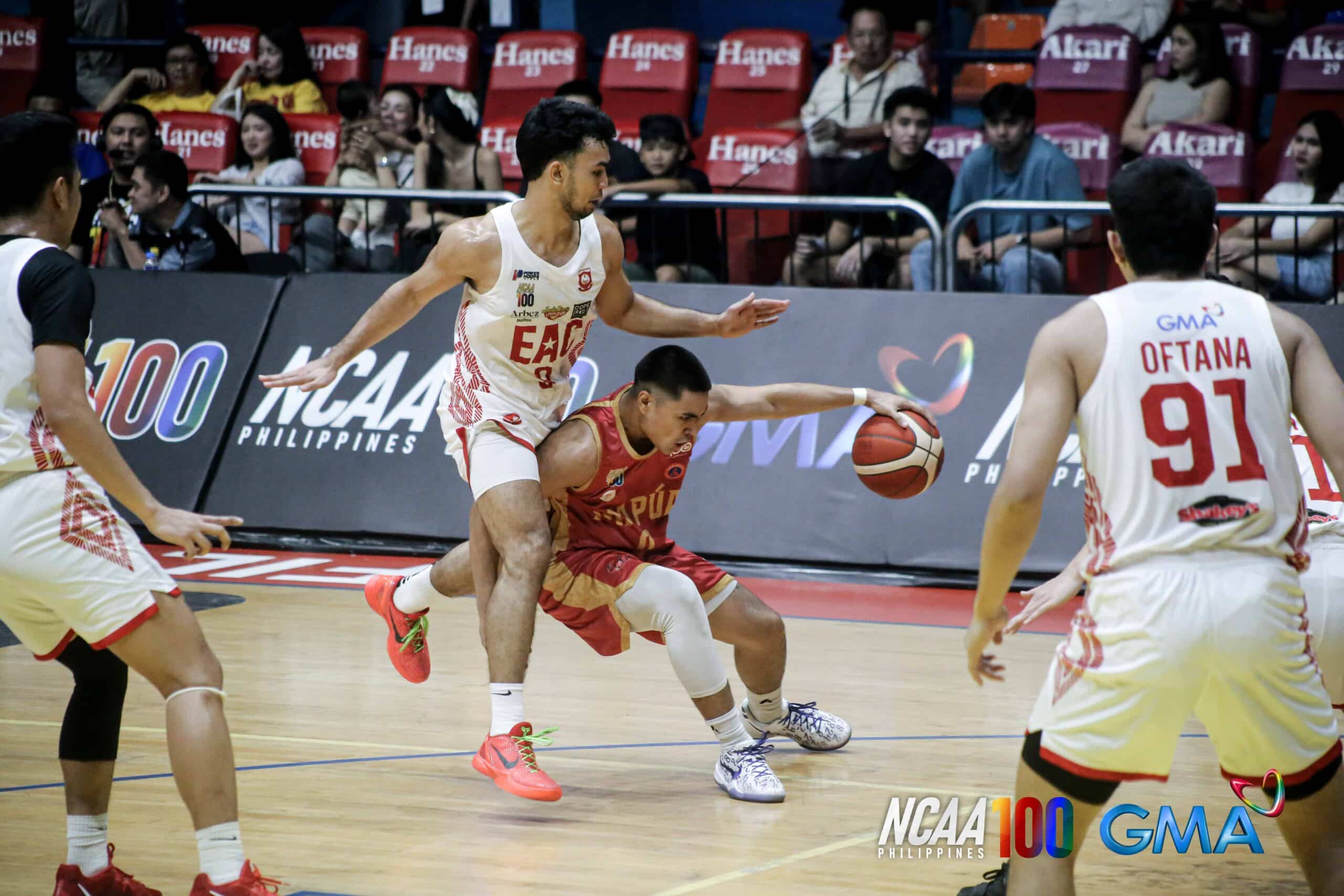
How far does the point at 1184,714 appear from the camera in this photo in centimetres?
305

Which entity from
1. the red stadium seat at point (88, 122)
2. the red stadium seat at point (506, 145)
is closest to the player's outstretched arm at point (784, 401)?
the red stadium seat at point (506, 145)

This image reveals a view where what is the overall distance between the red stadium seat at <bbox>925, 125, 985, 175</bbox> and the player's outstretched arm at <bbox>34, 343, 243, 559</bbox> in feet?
27.1

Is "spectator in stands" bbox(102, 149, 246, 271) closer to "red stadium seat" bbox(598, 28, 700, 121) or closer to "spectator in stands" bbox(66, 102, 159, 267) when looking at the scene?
"spectator in stands" bbox(66, 102, 159, 267)

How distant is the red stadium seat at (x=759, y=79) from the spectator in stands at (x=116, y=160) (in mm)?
3921

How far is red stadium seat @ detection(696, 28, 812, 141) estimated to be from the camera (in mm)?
12086

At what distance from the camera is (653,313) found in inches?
225

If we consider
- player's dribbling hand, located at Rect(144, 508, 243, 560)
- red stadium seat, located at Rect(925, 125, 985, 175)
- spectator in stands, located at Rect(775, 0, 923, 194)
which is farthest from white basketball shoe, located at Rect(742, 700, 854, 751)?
red stadium seat, located at Rect(925, 125, 985, 175)

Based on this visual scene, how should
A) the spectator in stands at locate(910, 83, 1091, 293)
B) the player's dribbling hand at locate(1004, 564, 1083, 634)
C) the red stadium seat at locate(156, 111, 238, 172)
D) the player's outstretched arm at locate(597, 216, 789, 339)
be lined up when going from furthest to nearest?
1. the red stadium seat at locate(156, 111, 238, 172)
2. the spectator in stands at locate(910, 83, 1091, 293)
3. the player's outstretched arm at locate(597, 216, 789, 339)
4. the player's dribbling hand at locate(1004, 564, 1083, 634)

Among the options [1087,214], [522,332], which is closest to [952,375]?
[1087,214]

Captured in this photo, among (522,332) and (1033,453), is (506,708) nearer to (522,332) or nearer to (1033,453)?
(522,332)

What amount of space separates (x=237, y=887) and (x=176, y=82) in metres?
10.9

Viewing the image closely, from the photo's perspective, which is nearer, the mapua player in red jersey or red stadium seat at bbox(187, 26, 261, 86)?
the mapua player in red jersey

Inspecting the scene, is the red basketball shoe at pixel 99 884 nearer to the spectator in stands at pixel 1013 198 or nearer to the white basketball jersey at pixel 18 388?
the white basketball jersey at pixel 18 388

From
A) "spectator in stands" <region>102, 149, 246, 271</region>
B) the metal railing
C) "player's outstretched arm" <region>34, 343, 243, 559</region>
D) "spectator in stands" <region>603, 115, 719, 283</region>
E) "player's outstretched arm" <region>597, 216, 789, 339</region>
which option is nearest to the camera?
"player's outstretched arm" <region>34, 343, 243, 559</region>
